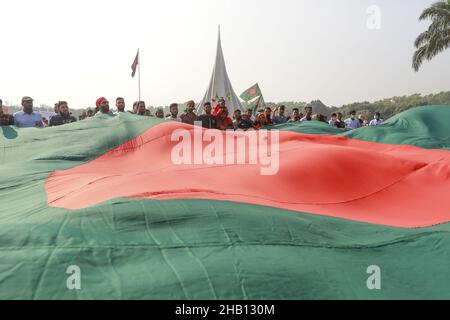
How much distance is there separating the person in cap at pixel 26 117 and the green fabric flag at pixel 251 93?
12574 millimetres

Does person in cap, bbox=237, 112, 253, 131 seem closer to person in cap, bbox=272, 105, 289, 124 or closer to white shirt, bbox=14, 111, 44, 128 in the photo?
person in cap, bbox=272, 105, 289, 124

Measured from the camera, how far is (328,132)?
259 inches

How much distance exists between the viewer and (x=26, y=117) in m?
6.47

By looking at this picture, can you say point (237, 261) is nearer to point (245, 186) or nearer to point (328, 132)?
point (245, 186)

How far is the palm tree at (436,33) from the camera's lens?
16.4 meters

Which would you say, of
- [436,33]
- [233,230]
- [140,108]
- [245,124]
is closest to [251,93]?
[436,33]

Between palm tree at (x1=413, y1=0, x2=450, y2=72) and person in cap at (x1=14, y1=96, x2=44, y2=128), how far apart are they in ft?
47.3

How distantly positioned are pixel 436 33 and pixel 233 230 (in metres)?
16.8

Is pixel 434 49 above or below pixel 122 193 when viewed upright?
above

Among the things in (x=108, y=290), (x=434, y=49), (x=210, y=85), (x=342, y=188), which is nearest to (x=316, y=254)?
(x=108, y=290)

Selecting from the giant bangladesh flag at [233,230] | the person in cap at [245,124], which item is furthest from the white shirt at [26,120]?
the person in cap at [245,124]

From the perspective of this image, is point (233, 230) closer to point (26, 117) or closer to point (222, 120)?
point (222, 120)

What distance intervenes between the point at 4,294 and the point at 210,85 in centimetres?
2526
